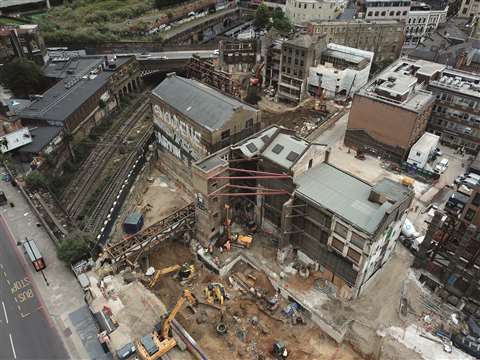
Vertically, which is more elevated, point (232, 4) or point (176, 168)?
point (232, 4)

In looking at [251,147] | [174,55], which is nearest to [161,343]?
[251,147]

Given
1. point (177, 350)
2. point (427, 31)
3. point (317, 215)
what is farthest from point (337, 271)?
point (427, 31)

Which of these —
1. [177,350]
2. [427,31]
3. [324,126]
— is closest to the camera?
[177,350]

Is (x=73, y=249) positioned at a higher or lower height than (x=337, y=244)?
lower

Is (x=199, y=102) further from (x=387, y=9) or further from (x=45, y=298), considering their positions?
(x=387, y=9)

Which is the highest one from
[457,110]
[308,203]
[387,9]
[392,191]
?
[387,9]

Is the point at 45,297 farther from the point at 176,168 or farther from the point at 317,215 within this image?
the point at 317,215

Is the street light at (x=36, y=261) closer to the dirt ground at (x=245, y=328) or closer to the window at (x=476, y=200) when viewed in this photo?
the dirt ground at (x=245, y=328)
